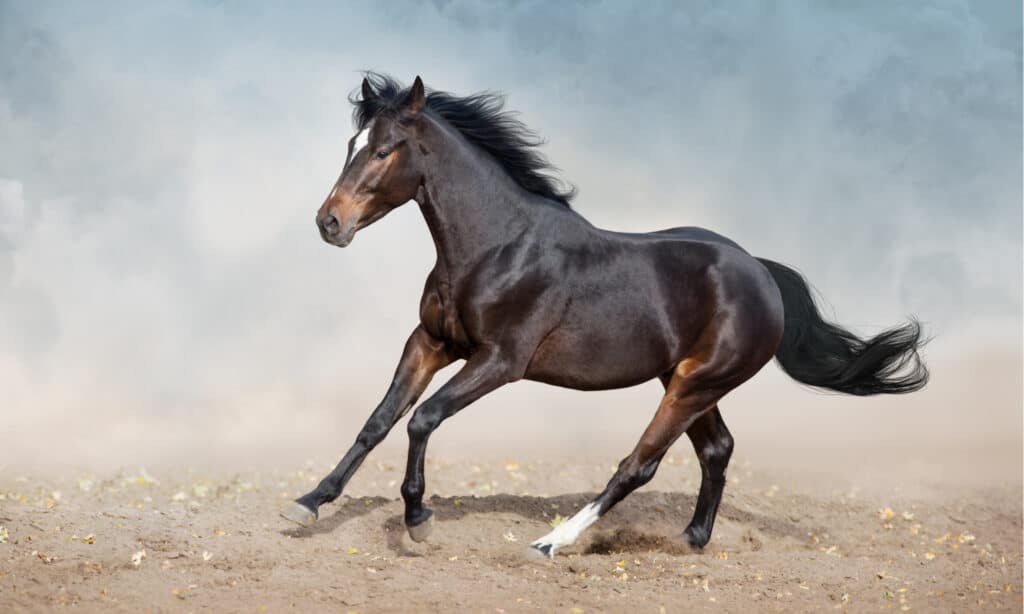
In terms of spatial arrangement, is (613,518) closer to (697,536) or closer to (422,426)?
(697,536)

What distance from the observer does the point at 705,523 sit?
8.50m

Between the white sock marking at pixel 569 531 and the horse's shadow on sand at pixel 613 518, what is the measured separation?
919 millimetres

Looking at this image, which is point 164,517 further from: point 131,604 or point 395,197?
point 395,197

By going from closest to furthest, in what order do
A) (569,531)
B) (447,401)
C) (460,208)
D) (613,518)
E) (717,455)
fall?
(447,401)
(460,208)
(569,531)
(717,455)
(613,518)

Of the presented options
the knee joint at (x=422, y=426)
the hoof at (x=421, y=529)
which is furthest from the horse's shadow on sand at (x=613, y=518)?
the knee joint at (x=422, y=426)

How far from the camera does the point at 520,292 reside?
715cm

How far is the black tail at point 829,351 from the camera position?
9.01 metres

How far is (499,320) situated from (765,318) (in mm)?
2127

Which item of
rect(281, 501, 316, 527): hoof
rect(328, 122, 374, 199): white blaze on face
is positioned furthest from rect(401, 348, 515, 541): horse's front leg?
rect(328, 122, 374, 199): white blaze on face

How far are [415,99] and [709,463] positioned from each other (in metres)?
3.46

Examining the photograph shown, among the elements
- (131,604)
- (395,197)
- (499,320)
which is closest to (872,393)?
(499,320)

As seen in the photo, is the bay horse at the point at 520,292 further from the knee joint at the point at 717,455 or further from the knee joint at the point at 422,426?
the knee joint at the point at 717,455

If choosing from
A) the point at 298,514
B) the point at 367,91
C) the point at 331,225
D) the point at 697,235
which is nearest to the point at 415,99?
the point at 367,91

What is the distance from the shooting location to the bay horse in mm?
6980
